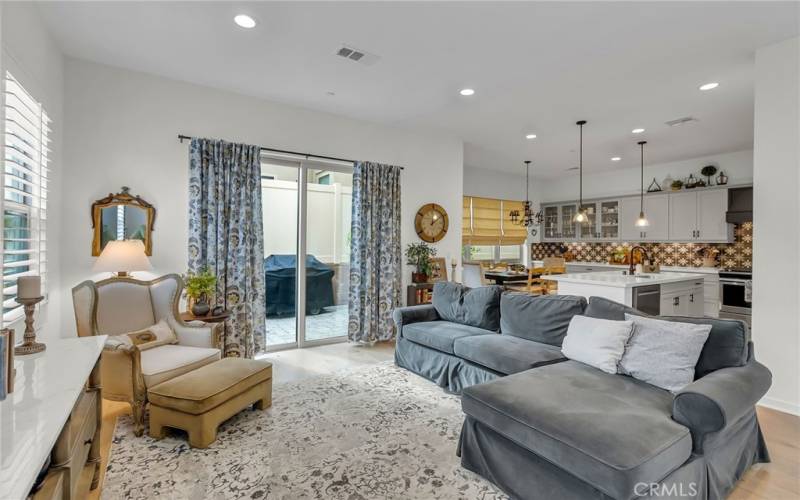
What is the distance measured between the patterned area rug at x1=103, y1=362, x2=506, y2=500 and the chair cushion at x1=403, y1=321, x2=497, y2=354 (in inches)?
18.7

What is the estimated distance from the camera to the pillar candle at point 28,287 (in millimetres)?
1855

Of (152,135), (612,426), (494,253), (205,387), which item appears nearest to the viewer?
(612,426)

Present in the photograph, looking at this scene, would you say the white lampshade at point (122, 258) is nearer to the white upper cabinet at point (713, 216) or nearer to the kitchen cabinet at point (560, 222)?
the kitchen cabinet at point (560, 222)

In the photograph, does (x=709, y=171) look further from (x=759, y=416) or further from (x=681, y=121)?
(x=759, y=416)

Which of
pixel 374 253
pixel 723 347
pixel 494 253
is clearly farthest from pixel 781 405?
pixel 494 253

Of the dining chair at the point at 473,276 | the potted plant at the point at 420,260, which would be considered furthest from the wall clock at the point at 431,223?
the dining chair at the point at 473,276

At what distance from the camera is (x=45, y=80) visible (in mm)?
2906

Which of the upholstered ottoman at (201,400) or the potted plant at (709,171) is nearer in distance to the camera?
the upholstered ottoman at (201,400)

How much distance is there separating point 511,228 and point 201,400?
24.2 ft

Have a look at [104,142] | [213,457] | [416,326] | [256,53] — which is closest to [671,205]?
[416,326]

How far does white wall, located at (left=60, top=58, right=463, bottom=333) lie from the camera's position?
11.2 feet

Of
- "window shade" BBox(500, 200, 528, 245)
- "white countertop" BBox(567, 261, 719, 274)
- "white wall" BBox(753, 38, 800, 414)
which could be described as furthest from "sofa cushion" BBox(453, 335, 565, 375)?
"window shade" BBox(500, 200, 528, 245)

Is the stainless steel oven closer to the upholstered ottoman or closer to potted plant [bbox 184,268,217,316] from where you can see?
the upholstered ottoman

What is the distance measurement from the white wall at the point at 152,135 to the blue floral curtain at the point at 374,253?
53 centimetres
